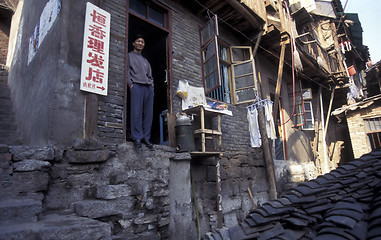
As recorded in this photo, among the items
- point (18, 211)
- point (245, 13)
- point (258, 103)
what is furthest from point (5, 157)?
point (245, 13)

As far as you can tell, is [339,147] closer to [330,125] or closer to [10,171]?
[330,125]

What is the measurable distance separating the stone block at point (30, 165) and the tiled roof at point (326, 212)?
7.62 ft

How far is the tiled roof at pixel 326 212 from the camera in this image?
80.2 inches

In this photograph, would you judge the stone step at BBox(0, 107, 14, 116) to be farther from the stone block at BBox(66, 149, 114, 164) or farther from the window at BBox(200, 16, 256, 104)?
the window at BBox(200, 16, 256, 104)

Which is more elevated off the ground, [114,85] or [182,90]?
[182,90]

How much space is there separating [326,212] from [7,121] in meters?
6.85

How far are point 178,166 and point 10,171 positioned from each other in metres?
2.71

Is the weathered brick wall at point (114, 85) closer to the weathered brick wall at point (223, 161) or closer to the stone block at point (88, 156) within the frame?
the stone block at point (88, 156)

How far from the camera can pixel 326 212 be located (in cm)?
257

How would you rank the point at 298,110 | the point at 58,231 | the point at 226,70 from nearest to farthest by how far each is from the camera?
the point at 58,231
the point at 226,70
the point at 298,110

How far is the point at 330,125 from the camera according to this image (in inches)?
587

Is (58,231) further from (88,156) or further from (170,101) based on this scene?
(170,101)

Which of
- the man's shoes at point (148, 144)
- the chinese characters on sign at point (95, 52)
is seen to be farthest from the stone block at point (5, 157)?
the man's shoes at point (148, 144)

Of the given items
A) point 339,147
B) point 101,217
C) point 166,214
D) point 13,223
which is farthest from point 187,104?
point 339,147
